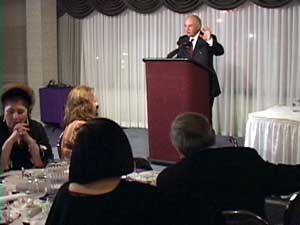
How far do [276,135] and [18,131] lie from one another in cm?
228

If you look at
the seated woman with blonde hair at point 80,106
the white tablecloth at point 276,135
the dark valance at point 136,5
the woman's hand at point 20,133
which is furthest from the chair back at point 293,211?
the dark valance at point 136,5

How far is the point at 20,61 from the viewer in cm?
934

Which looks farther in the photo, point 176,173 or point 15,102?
point 15,102

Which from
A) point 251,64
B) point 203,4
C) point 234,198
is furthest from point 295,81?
point 234,198

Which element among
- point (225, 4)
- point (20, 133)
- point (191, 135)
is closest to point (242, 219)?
point (191, 135)

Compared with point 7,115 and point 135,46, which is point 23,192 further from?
point 135,46

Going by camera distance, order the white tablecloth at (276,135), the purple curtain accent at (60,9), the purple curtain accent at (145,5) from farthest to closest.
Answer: the purple curtain accent at (60,9) → the purple curtain accent at (145,5) → the white tablecloth at (276,135)

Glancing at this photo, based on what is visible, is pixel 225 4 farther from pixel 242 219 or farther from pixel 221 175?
pixel 242 219

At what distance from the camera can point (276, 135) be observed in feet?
14.1

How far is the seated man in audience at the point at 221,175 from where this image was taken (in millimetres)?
2139

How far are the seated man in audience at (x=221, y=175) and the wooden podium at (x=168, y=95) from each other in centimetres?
280

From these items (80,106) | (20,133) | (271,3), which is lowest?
(20,133)

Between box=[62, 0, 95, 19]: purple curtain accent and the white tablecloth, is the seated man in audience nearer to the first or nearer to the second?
the white tablecloth

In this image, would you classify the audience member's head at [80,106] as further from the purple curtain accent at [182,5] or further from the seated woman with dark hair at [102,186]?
the purple curtain accent at [182,5]
